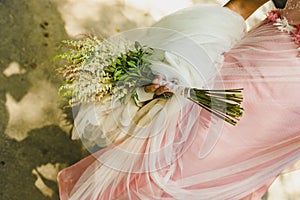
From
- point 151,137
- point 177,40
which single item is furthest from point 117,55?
point 151,137

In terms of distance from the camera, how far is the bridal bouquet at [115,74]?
1.23 metres

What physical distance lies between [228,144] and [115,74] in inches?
20.5

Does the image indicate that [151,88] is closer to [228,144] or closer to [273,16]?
[228,144]

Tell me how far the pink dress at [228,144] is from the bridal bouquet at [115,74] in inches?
6.4

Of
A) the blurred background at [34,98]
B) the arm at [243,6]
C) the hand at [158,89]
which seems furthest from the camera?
the blurred background at [34,98]

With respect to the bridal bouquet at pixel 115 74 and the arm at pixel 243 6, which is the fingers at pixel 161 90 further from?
the arm at pixel 243 6

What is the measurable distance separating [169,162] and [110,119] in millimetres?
268

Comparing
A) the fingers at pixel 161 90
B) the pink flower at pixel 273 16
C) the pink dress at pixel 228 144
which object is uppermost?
the fingers at pixel 161 90

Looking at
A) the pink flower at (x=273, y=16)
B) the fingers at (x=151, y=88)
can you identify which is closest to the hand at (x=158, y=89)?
the fingers at (x=151, y=88)

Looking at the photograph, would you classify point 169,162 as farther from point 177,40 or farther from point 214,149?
point 177,40

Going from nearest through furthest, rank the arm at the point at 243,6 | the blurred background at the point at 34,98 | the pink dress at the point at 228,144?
the pink dress at the point at 228,144
the arm at the point at 243,6
the blurred background at the point at 34,98

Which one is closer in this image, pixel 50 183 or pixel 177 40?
pixel 177 40

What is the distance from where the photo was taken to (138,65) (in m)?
1.27

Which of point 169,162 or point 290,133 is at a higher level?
point 169,162
